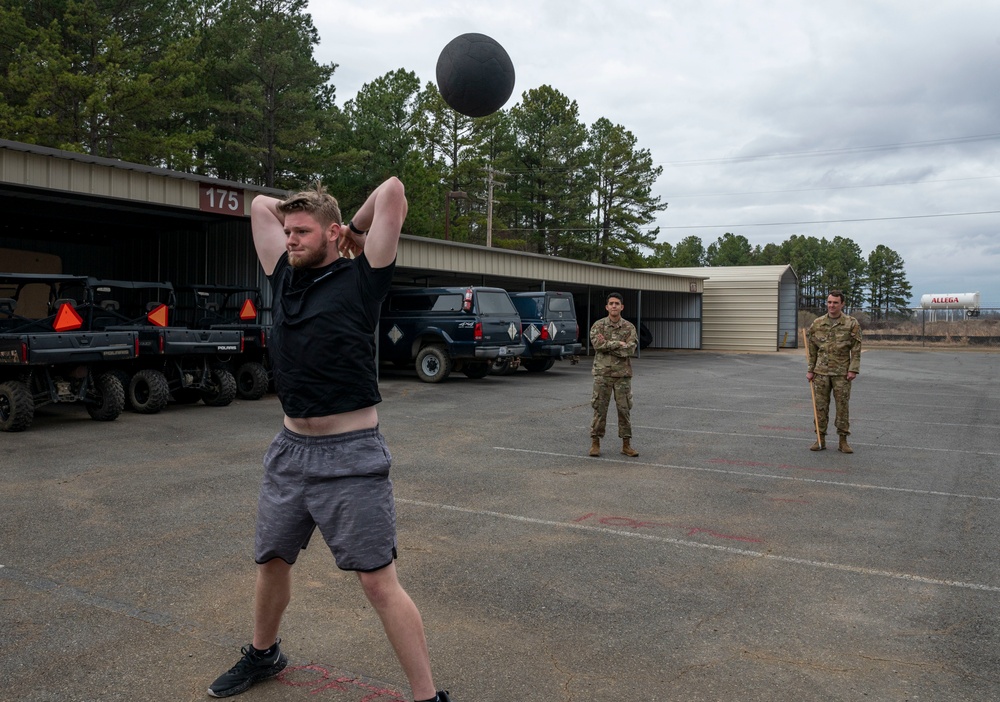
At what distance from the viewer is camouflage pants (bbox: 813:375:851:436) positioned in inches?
388

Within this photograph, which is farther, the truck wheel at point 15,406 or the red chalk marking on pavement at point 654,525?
the truck wheel at point 15,406

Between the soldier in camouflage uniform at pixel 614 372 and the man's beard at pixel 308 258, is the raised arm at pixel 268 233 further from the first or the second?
the soldier in camouflage uniform at pixel 614 372

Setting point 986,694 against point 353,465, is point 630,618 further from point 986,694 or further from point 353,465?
point 353,465

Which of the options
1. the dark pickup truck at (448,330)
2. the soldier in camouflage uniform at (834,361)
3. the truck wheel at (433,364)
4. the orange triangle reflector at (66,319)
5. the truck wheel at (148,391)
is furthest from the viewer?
the truck wheel at (433,364)

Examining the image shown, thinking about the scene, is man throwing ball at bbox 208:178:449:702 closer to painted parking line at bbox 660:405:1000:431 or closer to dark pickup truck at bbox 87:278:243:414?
dark pickup truck at bbox 87:278:243:414

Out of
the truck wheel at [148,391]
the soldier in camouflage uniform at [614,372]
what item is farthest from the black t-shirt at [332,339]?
the truck wheel at [148,391]

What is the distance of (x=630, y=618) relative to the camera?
14.0 ft

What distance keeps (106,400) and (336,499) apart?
9.64 metres

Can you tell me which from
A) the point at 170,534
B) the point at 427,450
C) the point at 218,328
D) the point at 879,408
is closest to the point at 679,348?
the point at 879,408

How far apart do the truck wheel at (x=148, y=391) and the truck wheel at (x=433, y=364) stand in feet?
22.7

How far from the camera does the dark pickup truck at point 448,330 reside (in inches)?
720

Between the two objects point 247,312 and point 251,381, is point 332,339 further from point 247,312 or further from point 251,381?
point 247,312

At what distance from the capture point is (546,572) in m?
5.03

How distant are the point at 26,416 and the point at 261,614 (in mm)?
8655
